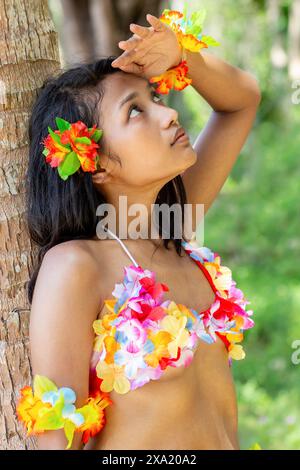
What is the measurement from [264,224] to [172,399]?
7.03m

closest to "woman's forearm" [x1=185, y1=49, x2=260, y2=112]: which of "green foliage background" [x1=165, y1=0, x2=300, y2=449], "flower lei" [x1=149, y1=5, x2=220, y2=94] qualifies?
"flower lei" [x1=149, y1=5, x2=220, y2=94]

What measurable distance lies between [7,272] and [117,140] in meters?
0.50

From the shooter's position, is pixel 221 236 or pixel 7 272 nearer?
pixel 7 272

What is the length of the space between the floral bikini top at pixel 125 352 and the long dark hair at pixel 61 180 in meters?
0.22

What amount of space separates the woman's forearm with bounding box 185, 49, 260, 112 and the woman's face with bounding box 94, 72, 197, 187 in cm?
42

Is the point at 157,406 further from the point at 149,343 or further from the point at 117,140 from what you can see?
the point at 117,140

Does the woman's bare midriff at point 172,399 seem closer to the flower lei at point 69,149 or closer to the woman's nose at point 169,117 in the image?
the flower lei at point 69,149

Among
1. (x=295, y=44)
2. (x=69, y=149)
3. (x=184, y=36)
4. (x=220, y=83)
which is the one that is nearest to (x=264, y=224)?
(x=295, y=44)

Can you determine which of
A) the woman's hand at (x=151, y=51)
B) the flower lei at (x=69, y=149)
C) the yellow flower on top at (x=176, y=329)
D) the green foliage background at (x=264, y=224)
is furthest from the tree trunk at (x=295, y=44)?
the yellow flower on top at (x=176, y=329)

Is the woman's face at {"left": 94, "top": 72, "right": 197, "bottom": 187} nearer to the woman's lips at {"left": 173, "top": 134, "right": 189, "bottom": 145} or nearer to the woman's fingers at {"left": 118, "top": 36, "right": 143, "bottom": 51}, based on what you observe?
the woman's lips at {"left": 173, "top": 134, "right": 189, "bottom": 145}

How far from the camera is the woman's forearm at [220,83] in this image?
2840mm

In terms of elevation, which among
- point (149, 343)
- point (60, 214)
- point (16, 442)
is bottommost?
point (16, 442)

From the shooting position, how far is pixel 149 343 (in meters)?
2.26
